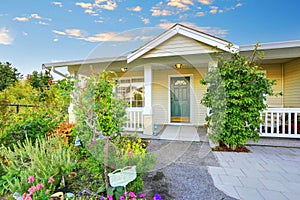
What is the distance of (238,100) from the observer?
3613 millimetres

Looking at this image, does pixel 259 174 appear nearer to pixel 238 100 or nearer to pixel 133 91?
pixel 238 100

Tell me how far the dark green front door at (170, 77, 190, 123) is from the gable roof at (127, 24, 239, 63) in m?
2.08

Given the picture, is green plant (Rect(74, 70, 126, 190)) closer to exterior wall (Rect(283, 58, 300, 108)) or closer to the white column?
the white column

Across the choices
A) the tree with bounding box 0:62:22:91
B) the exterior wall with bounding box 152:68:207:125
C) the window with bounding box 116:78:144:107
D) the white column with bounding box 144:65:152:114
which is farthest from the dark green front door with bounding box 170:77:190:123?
the tree with bounding box 0:62:22:91

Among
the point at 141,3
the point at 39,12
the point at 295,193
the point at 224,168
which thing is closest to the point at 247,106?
the point at 224,168

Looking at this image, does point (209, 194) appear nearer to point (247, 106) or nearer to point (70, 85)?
point (70, 85)

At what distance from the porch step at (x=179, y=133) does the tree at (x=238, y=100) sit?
992 millimetres

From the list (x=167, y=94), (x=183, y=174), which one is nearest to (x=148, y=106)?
(x=167, y=94)

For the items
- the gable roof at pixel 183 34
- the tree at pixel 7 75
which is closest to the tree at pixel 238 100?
the gable roof at pixel 183 34

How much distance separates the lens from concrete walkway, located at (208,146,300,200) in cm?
196

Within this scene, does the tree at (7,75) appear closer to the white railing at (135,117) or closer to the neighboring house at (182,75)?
the neighboring house at (182,75)

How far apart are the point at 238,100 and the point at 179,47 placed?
2.23m

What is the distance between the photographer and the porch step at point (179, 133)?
4.66 metres

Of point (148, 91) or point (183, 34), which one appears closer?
point (183, 34)
